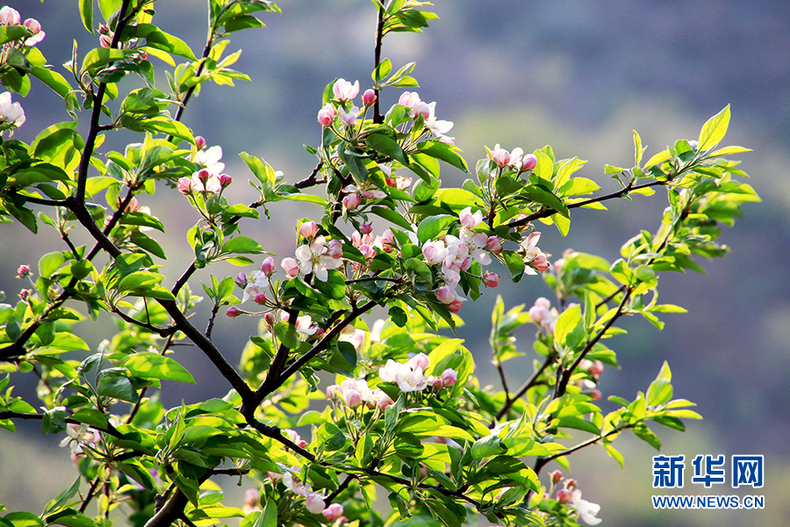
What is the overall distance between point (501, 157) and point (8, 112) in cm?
70

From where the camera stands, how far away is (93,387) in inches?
31.3

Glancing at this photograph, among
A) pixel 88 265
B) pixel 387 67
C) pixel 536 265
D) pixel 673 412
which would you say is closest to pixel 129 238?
pixel 88 265

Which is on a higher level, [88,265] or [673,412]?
[673,412]

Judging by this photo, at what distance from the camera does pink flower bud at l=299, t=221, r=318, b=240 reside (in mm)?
749

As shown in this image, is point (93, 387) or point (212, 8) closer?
point (93, 387)

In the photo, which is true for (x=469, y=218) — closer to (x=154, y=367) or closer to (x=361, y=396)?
(x=361, y=396)

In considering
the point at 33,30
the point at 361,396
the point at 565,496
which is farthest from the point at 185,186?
the point at 565,496

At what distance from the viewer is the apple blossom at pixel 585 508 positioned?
115 cm

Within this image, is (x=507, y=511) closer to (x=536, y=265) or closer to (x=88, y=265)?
(x=536, y=265)

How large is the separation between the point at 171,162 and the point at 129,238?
0.58 ft

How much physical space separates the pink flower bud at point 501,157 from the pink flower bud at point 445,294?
195 mm

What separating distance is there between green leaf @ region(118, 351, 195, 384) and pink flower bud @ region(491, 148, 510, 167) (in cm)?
51

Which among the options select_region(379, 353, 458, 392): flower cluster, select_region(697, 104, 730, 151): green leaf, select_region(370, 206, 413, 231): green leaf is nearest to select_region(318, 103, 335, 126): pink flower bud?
select_region(370, 206, 413, 231): green leaf

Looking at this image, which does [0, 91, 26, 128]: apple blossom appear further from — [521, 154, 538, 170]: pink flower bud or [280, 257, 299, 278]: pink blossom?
[521, 154, 538, 170]: pink flower bud
